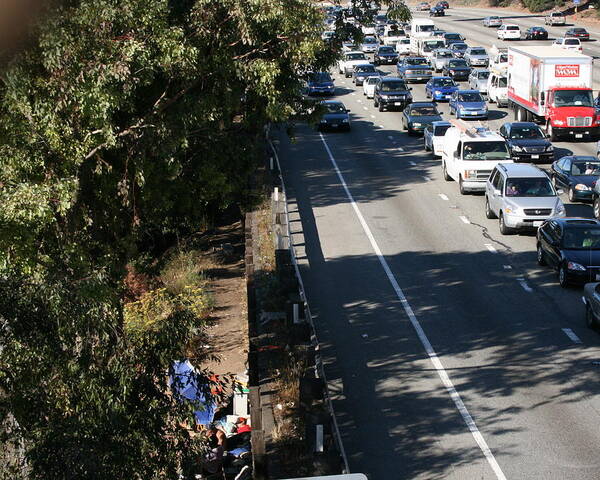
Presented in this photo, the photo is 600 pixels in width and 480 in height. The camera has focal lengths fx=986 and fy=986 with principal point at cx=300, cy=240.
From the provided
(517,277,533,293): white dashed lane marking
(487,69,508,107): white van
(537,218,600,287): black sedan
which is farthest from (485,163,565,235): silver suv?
(487,69,508,107): white van

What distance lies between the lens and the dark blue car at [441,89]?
55.4 meters

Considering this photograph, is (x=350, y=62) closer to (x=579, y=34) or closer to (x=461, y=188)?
(x=579, y=34)

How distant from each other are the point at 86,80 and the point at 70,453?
695 centimetres

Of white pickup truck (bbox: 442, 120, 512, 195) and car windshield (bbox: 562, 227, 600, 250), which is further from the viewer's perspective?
white pickup truck (bbox: 442, 120, 512, 195)

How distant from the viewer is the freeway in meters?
15.8

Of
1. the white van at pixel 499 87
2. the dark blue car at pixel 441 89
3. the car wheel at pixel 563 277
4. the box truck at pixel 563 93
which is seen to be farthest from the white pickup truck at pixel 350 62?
the car wheel at pixel 563 277

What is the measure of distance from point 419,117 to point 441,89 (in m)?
9.71

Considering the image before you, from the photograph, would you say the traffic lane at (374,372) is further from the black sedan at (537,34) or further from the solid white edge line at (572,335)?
the black sedan at (537,34)

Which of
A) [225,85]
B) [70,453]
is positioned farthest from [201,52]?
[70,453]

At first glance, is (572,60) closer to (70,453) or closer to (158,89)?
(158,89)

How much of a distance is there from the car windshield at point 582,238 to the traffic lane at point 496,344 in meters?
1.71

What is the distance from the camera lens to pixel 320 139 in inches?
1876

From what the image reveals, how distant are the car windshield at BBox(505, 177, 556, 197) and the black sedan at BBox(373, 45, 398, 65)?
158 ft

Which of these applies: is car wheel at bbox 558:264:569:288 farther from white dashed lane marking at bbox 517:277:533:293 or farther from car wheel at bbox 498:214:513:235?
car wheel at bbox 498:214:513:235
